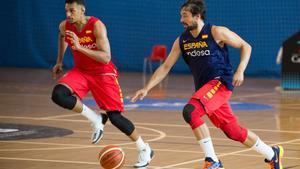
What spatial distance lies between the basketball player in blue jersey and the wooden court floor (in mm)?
881

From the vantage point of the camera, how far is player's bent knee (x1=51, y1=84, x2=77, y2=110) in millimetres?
9281

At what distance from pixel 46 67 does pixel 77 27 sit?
18559 millimetres

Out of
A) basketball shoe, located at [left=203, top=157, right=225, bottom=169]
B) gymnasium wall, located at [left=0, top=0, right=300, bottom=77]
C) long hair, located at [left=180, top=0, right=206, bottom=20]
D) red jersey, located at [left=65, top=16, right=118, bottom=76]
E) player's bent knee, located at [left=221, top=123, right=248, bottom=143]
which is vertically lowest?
gymnasium wall, located at [left=0, top=0, right=300, bottom=77]

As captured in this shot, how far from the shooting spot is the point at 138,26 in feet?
88.0

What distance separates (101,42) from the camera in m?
9.37

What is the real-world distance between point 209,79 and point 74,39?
1.66 metres

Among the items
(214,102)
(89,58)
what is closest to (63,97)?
(89,58)

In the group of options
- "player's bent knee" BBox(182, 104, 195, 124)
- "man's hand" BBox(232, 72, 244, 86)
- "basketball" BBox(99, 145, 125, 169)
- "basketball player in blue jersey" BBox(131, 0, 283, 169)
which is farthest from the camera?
"basketball" BBox(99, 145, 125, 169)

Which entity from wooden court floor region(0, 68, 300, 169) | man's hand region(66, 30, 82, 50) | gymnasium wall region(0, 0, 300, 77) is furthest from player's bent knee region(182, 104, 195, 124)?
gymnasium wall region(0, 0, 300, 77)

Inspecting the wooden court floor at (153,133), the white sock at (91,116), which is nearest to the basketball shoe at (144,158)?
the wooden court floor at (153,133)

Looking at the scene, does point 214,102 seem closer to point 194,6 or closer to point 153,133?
point 194,6

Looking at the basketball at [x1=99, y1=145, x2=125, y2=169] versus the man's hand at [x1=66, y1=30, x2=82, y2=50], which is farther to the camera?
the man's hand at [x1=66, y1=30, x2=82, y2=50]

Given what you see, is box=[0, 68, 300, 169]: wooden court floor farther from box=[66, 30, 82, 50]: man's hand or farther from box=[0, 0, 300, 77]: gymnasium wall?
box=[0, 0, 300, 77]: gymnasium wall

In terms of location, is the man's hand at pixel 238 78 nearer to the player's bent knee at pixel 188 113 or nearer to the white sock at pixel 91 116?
the player's bent knee at pixel 188 113
